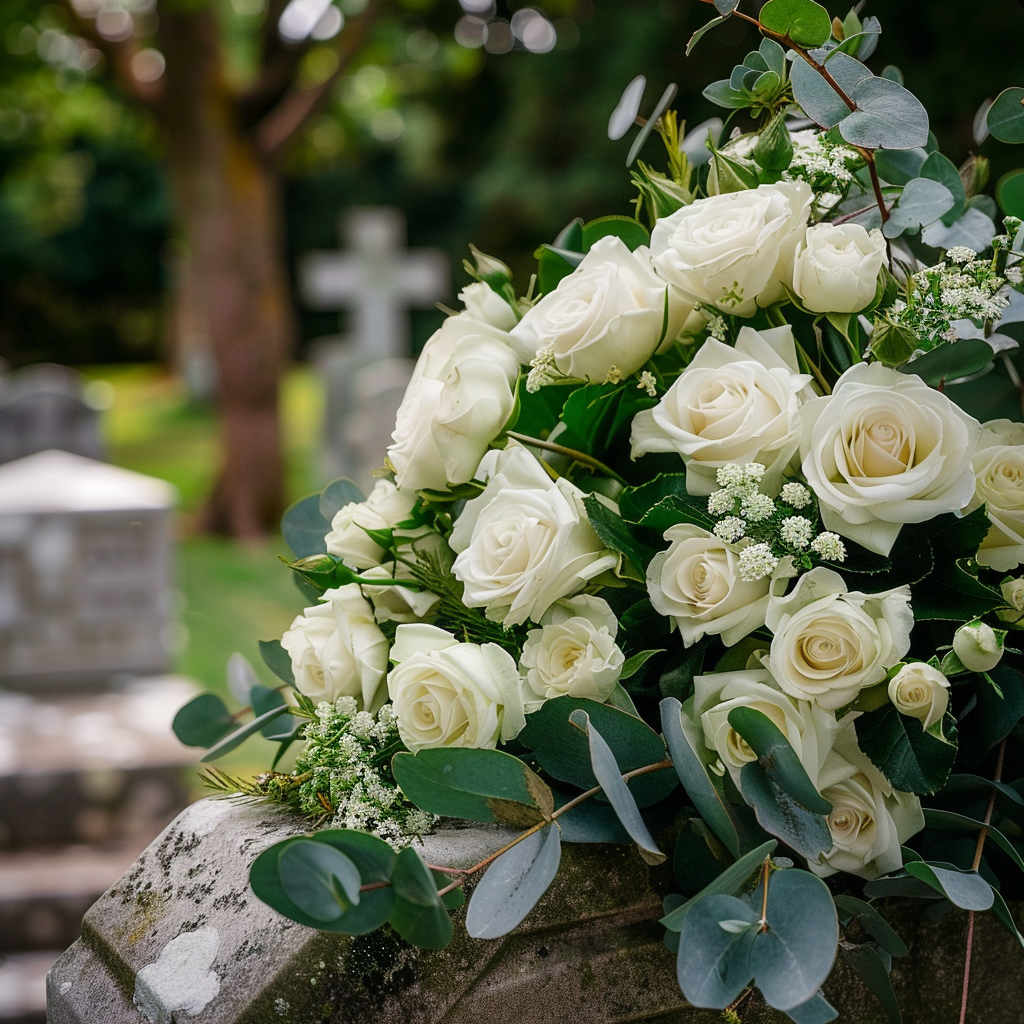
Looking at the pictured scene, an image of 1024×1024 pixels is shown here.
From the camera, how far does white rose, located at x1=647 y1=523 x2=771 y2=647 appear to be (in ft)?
2.58

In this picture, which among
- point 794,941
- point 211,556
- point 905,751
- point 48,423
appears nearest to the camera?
point 794,941

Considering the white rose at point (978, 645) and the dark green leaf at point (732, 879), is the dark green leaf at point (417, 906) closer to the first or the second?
the dark green leaf at point (732, 879)

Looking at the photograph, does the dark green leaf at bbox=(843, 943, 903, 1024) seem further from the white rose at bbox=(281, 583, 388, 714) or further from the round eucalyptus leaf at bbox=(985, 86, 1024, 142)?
the round eucalyptus leaf at bbox=(985, 86, 1024, 142)

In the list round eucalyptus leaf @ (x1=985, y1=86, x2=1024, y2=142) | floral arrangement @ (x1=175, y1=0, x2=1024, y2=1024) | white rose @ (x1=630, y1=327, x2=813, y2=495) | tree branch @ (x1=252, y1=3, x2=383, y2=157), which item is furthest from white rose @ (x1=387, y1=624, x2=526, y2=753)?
tree branch @ (x1=252, y1=3, x2=383, y2=157)

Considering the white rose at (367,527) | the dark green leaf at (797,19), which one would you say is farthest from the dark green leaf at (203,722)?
the dark green leaf at (797,19)

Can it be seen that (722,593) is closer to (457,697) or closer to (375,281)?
(457,697)

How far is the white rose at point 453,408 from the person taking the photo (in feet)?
2.82

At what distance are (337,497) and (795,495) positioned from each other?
525mm

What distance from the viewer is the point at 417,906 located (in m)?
0.70

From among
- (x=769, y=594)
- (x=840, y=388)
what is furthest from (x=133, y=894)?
(x=840, y=388)

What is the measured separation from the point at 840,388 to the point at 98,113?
1461 cm

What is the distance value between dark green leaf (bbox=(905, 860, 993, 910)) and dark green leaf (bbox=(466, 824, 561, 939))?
10.2 inches

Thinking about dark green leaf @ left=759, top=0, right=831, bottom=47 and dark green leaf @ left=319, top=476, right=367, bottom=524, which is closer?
dark green leaf @ left=759, top=0, right=831, bottom=47

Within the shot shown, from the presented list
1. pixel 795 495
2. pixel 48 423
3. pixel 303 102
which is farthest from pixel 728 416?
pixel 303 102
